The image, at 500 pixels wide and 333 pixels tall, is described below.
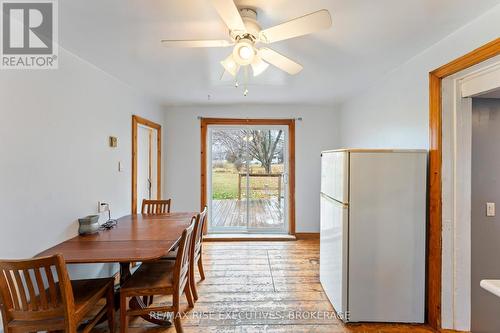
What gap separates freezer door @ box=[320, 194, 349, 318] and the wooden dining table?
4.76ft

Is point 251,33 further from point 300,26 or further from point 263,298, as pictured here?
point 263,298

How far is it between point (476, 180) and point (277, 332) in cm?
207

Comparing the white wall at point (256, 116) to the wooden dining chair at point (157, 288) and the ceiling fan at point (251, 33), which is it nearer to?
the wooden dining chair at point (157, 288)

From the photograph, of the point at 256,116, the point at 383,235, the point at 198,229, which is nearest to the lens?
the point at 383,235

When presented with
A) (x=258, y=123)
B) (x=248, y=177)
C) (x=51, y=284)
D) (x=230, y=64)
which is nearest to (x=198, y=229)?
(x=51, y=284)

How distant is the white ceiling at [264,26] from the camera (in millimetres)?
1584

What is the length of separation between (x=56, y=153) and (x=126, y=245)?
0.96m

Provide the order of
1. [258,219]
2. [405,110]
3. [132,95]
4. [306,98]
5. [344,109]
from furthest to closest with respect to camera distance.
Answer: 1. [258,219]
2. [344,109]
3. [306,98]
4. [132,95]
5. [405,110]

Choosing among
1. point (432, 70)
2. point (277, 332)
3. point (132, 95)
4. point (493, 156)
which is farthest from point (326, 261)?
point (132, 95)

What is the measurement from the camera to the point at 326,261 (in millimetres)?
2615

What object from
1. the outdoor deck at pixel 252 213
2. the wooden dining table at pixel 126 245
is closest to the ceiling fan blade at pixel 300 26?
the wooden dining table at pixel 126 245

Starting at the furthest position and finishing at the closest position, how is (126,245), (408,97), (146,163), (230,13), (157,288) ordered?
(146,163) < (408,97) < (126,245) < (157,288) < (230,13)

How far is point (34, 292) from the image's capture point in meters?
1.51

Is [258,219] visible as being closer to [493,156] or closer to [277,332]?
[277,332]
